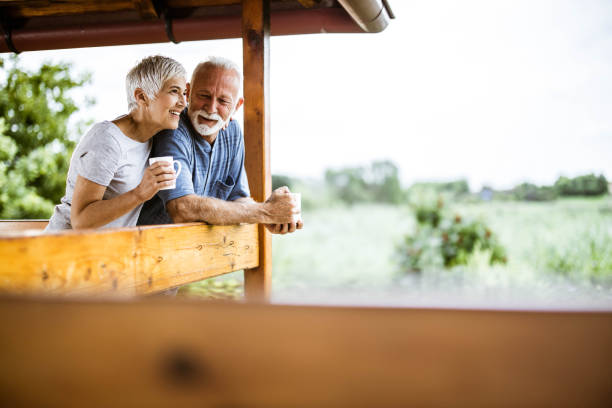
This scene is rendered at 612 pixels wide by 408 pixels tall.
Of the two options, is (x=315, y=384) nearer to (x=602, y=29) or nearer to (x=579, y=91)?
(x=579, y=91)

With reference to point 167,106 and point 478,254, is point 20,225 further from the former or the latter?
point 478,254

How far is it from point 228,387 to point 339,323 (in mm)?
113

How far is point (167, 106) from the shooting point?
2.03m

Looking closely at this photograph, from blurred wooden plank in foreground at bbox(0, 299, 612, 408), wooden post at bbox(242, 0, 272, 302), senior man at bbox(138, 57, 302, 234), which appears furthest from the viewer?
wooden post at bbox(242, 0, 272, 302)

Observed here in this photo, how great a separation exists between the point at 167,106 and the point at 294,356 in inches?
70.8

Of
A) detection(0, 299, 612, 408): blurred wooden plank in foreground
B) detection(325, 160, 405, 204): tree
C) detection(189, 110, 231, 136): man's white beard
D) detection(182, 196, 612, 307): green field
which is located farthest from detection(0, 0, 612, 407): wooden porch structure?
detection(325, 160, 405, 204): tree

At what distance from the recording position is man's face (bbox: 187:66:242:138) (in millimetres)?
2289

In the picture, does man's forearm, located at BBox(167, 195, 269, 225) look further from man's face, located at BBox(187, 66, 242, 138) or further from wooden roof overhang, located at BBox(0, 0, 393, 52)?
wooden roof overhang, located at BBox(0, 0, 393, 52)

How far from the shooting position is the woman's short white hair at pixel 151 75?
6.75ft

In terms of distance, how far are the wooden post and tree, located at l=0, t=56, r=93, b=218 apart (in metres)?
6.26

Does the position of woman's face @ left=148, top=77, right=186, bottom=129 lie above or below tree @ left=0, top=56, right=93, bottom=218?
below

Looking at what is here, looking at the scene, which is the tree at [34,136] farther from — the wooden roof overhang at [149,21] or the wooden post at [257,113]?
the wooden post at [257,113]

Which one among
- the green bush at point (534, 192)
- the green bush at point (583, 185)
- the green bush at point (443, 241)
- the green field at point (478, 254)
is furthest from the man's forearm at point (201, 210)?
the green bush at point (583, 185)

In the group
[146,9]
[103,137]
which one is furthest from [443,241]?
[103,137]
